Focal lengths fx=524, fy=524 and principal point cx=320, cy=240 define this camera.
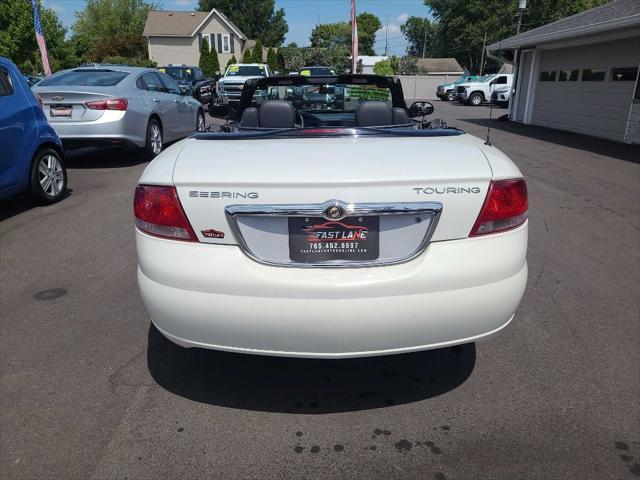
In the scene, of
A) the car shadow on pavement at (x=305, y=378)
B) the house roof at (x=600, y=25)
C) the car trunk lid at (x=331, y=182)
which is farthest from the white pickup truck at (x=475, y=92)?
the car trunk lid at (x=331, y=182)

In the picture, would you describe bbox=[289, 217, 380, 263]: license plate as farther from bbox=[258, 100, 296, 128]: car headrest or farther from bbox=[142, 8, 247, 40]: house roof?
A: bbox=[142, 8, 247, 40]: house roof

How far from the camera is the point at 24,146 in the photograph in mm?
5848

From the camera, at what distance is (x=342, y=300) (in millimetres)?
2137

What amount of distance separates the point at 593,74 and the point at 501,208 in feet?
51.4

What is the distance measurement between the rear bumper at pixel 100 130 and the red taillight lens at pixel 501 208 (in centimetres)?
761

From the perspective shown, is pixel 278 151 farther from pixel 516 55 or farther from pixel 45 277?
pixel 516 55

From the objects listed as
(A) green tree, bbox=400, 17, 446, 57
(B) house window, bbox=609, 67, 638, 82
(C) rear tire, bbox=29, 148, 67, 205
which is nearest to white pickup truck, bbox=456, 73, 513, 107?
(B) house window, bbox=609, 67, 638, 82

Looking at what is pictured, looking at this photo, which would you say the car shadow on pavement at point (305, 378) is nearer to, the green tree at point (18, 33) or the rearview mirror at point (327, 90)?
the rearview mirror at point (327, 90)

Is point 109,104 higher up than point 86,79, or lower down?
lower down

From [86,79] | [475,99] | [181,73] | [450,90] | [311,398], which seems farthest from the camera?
[450,90]

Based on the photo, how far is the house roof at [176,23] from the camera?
5550 cm

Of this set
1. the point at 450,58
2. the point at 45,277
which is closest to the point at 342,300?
the point at 45,277

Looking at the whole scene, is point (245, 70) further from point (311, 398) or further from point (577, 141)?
point (311, 398)

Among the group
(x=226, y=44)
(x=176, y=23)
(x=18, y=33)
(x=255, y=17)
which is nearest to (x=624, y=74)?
(x=18, y=33)
